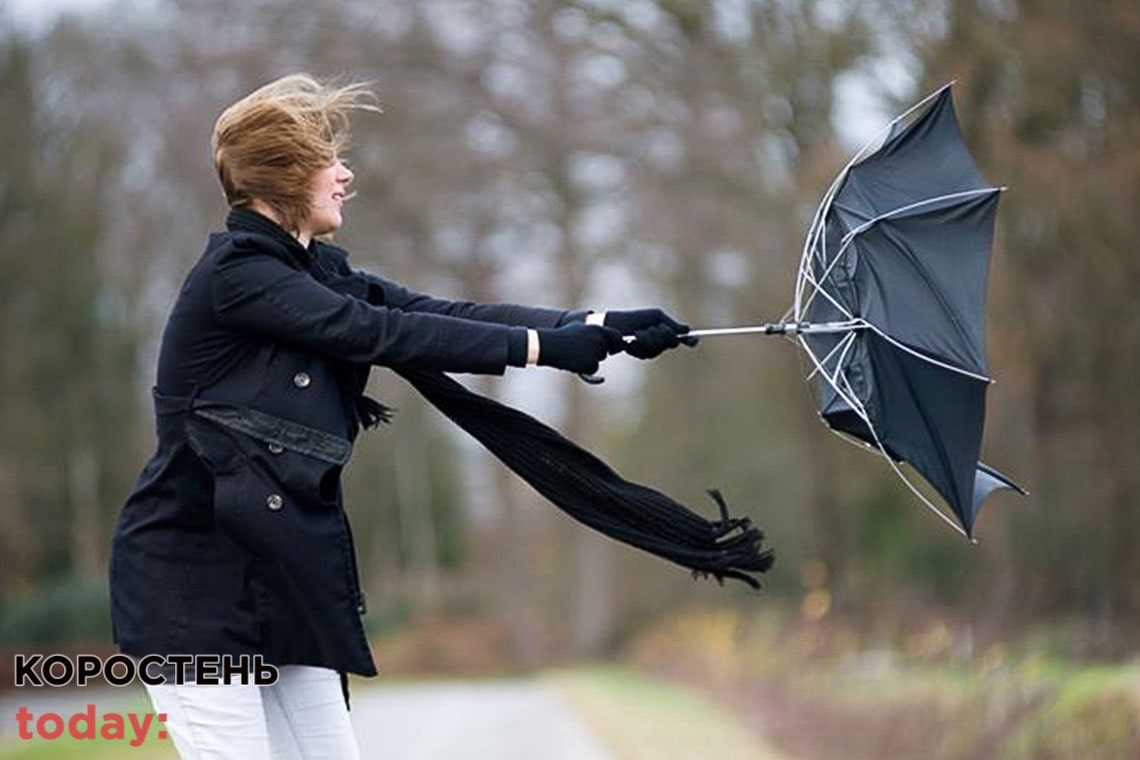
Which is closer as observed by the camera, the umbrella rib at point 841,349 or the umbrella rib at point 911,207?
the umbrella rib at point 841,349

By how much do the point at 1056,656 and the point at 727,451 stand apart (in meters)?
23.1

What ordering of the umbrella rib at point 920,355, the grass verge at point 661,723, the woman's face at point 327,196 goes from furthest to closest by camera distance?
the grass verge at point 661,723 → the umbrella rib at point 920,355 → the woman's face at point 327,196

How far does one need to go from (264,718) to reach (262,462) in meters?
0.55

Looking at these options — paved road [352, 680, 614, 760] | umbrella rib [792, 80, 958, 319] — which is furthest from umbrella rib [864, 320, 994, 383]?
paved road [352, 680, 614, 760]

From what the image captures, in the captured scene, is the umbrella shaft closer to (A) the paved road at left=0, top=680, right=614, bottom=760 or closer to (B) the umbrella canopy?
(B) the umbrella canopy

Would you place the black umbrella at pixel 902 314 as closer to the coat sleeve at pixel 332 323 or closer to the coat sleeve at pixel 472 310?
the coat sleeve at pixel 472 310

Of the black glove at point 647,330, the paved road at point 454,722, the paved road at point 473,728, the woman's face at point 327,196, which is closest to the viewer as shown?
the woman's face at point 327,196

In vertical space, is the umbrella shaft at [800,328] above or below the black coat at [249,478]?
above

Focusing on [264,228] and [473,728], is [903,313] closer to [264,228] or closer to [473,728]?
[264,228]

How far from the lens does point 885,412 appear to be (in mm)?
4926

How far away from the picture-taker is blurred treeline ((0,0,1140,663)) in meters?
19.3

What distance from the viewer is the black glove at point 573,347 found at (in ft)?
14.1

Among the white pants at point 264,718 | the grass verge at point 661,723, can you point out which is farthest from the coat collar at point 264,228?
the grass verge at point 661,723

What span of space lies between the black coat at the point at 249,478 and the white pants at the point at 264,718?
81mm
